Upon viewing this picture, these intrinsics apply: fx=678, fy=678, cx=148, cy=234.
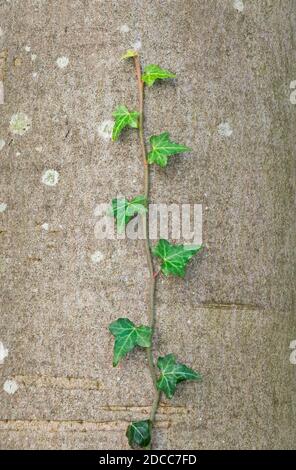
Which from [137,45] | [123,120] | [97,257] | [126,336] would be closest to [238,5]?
[137,45]

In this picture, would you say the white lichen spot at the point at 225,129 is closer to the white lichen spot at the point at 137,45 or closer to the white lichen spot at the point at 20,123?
the white lichen spot at the point at 137,45

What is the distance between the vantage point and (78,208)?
1.47 m

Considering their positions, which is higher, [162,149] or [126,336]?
[162,149]

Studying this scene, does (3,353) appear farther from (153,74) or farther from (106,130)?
(153,74)

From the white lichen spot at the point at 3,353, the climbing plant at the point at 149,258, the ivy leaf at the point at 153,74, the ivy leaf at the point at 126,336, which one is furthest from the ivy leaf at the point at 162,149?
the white lichen spot at the point at 3,353

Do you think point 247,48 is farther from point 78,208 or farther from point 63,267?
point 63,267

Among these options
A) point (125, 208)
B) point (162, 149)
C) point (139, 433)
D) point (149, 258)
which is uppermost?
point (162, 149)

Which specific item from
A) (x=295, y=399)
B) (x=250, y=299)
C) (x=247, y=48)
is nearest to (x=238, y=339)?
(x=250, y=299)

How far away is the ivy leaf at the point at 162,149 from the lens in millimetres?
1448

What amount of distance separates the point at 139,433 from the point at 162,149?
0.59 metres

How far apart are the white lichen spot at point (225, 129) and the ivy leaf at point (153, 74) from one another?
0.50 ft

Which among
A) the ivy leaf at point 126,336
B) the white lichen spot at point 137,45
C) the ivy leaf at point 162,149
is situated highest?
the white lichen spot at point 137,45

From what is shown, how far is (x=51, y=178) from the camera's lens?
58.4 inches

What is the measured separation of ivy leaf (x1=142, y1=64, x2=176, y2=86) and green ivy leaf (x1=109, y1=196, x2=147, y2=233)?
0.26m
